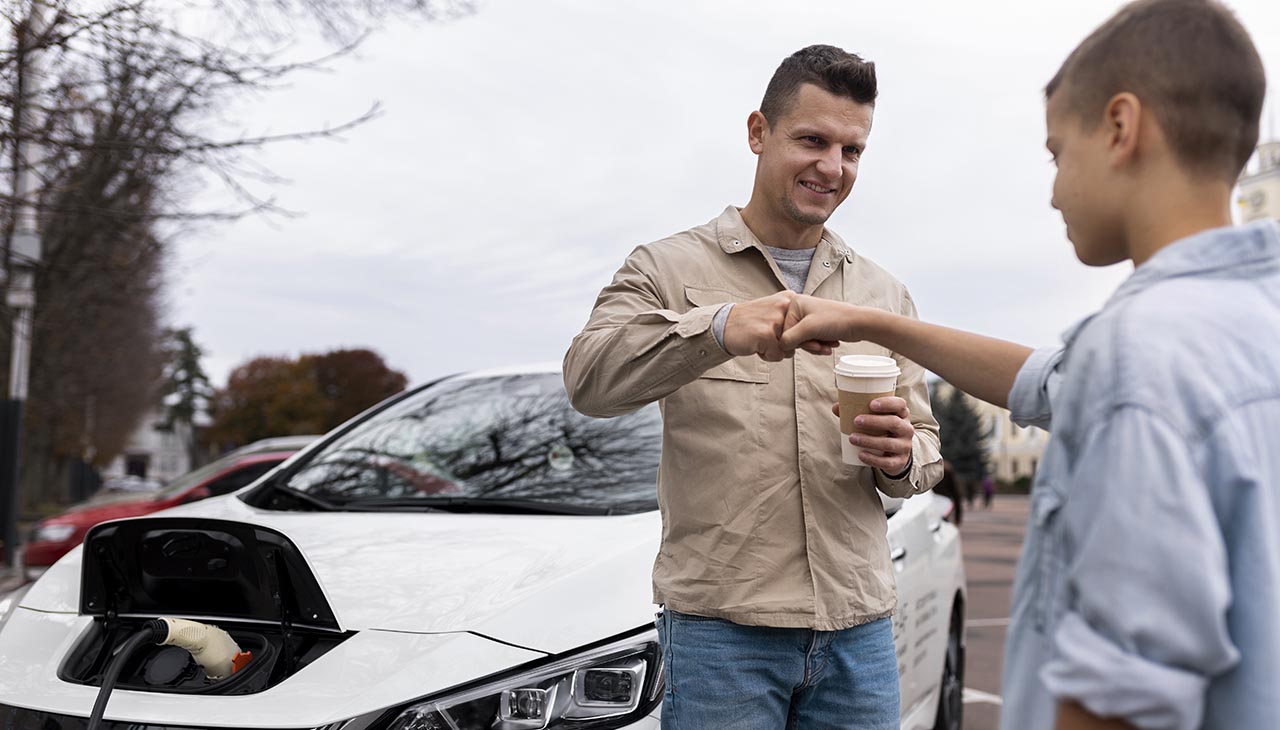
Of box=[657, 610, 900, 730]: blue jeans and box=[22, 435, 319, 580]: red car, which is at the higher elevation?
box=[22, 435, 319, 580]: red car

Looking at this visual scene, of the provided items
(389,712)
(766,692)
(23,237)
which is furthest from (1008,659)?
(23,237)

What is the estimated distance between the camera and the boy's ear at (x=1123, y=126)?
123cm

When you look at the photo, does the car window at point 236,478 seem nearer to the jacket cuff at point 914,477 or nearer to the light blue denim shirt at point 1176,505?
the jacket cuff at point 914,477

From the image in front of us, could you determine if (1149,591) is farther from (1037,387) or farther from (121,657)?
(121,657)

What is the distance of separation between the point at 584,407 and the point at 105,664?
1.34m

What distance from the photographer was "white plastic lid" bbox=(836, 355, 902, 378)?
212 centimetres

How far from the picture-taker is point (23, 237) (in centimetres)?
905

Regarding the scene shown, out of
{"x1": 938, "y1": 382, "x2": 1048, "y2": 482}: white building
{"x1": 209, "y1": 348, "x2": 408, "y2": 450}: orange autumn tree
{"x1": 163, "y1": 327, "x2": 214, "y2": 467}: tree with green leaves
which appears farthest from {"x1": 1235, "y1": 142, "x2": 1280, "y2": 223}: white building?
{"x1": 163, "y1": 327, "x2": 214, "y2": 467}: tree with green leaves

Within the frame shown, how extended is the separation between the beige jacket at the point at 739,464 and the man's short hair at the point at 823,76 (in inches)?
14.1

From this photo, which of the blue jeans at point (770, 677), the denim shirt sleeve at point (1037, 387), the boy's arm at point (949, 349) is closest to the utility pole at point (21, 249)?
Answer: the blue jeans at point (770, 677)

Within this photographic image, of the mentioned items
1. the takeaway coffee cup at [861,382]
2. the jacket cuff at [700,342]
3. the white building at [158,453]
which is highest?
the white building at [158,453]

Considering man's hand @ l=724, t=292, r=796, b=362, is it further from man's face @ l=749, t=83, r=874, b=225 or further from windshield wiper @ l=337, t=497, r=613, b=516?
windshield wiper @ l=337, t=497, r=613, b=516

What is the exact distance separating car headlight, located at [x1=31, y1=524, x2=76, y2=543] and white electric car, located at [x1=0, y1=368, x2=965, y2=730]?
4.72 metres

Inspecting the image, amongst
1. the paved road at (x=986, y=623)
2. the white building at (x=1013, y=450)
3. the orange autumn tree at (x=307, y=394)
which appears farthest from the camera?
the white building at (x=1013, y=450)
